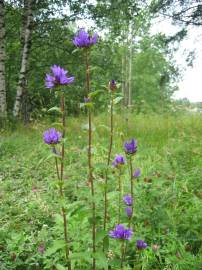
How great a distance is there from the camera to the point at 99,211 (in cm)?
344

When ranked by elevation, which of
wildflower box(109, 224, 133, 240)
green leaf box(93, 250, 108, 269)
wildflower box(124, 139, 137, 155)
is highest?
wildflower box(124, 139, 137, 155)

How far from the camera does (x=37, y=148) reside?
6980 mm

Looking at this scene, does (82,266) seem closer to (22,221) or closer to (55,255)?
(55,255)

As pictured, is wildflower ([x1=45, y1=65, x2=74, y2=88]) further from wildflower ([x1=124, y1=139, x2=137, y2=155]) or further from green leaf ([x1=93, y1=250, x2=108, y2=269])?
green leaf ([x1=93, y1=250, x2=108, y2=269])

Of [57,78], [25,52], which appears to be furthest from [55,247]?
[25,52]

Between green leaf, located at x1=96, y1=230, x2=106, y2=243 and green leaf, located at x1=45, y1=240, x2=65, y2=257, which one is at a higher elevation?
green leaf, located at x1=96, y1=230, x2=106, y2=243

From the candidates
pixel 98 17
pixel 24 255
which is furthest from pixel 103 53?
pixel 24 255

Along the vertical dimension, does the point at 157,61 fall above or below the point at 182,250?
above

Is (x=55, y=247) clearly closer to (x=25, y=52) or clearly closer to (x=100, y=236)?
(x=100, y=236)

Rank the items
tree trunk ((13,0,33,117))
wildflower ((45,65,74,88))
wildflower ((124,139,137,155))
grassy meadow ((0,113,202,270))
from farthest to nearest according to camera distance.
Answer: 1. tree trunk ((13,0,33,117))
2. grassy meadow ((0,113,202,270))
3. wildflower ((124,139,137,155))
4. wildflower ((45,65,74,88))

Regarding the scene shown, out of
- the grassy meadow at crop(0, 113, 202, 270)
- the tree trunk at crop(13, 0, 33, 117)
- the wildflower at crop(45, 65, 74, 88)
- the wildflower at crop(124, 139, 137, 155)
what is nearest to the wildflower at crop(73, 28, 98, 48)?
the wildflower at crop(45, 65, 74, 88)

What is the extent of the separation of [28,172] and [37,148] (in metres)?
1.44

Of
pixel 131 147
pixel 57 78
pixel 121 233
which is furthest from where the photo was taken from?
pixel 131 147

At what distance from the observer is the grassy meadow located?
2.63 meters
